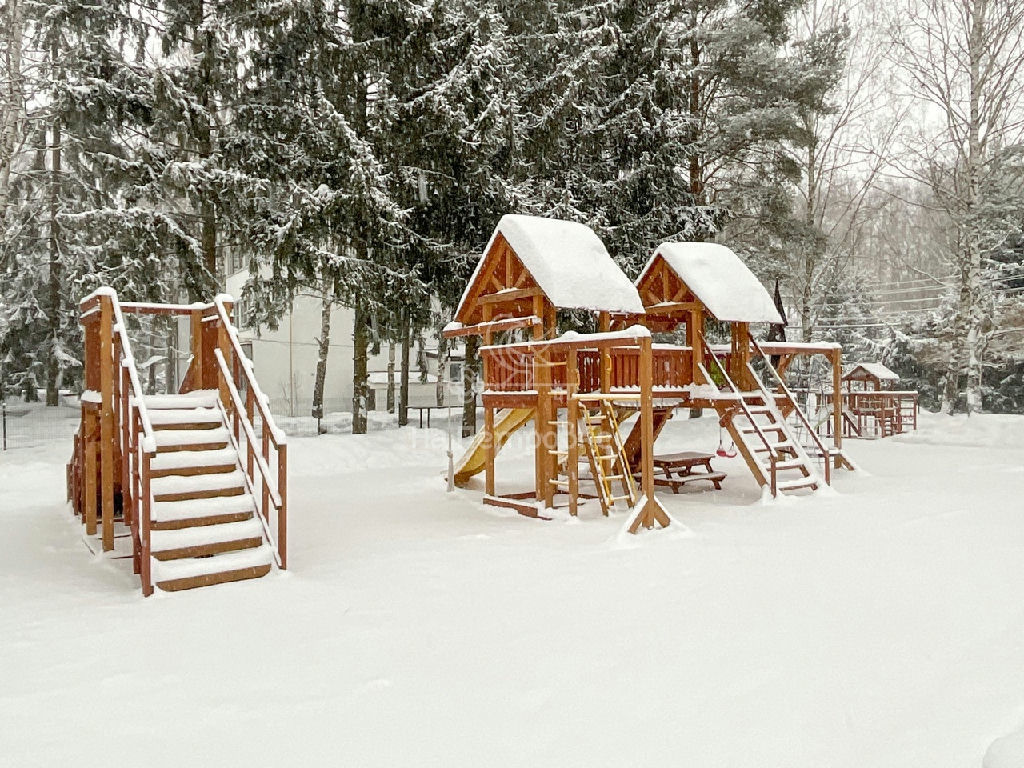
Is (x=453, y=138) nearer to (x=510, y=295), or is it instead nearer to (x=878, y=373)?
(x=510, y=295)

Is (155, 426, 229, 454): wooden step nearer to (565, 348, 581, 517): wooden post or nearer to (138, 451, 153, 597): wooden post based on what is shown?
(138, 451, 153, 597): wooden post

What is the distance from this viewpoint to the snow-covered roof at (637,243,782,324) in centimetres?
1278

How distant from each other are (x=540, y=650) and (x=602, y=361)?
23.4 feet

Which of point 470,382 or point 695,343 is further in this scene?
point 470,382

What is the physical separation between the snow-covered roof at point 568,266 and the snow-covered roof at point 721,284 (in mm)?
1695

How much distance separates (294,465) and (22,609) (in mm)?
9149

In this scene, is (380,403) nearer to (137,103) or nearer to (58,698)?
(137,103)

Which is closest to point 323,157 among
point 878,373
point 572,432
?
point 572,432

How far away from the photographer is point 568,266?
450 inches

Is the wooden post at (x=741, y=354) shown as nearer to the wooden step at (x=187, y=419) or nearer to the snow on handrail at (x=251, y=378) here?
the snow on handrail at (x=251, y=378)

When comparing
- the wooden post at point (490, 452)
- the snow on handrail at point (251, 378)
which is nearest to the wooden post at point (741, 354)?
the wooden post at point (490, 452)

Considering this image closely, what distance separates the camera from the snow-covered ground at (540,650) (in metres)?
3.81

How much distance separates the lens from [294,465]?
50.1ft

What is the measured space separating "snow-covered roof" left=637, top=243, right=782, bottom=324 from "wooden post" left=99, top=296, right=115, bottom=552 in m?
9.19
